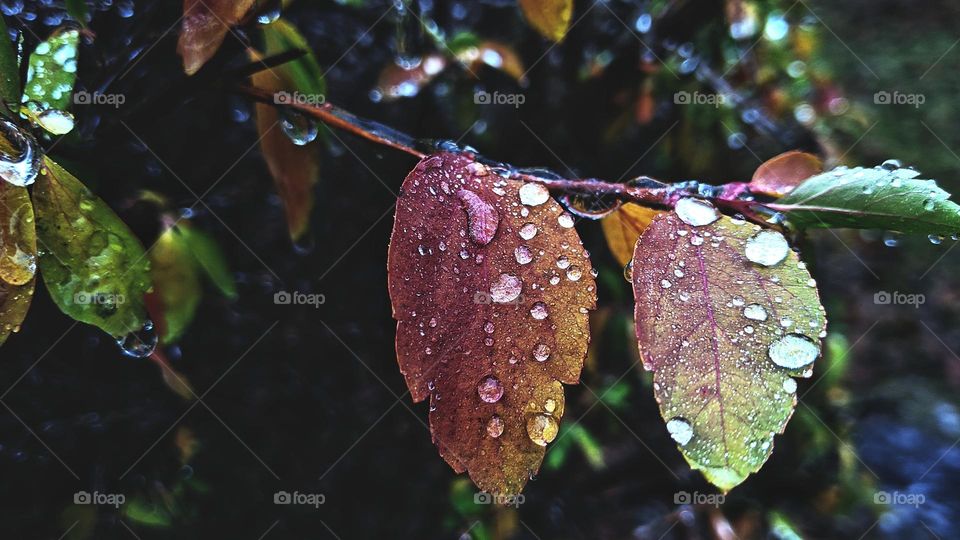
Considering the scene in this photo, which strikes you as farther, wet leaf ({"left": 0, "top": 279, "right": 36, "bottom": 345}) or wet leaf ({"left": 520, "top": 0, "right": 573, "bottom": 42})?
wet leaf ({"left": 520, "top": 0, "right": 573, "bottom": 42})

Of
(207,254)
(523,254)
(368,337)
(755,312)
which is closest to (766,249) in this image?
(755,312)

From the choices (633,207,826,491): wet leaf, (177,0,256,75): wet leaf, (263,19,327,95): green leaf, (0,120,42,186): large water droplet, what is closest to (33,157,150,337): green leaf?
(0,120,42,186): large water droplet

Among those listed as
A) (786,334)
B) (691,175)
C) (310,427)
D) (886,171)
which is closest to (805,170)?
(886,171)

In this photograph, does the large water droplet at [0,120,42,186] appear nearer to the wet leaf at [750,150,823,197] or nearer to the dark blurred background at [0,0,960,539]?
the dark blurred background at [0,0,960,539]

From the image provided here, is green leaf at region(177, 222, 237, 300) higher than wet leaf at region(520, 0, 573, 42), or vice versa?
wet leaf at region(520, 0, 573, 42)

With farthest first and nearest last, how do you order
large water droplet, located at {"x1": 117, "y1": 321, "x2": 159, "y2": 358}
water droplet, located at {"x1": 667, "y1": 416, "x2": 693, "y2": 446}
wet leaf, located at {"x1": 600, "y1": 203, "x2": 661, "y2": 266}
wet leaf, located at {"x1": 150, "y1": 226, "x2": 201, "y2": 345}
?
wet leaf, located at {"x1": 150, "y1": 226, "x2": 201, "y2": 345} → large water droplet, located at {"x1": 117, "y1": 321, "x2": 159, "y2": 358} → wet leaf, located at {"x1": 600, "y1": 203, "x2": 661, "y2": 266} → water droplet, located at {"x1": 667, "y1": 416, "x2": 693, "y2": 446}

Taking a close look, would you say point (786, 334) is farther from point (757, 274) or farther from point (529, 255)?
point (529, 255)
